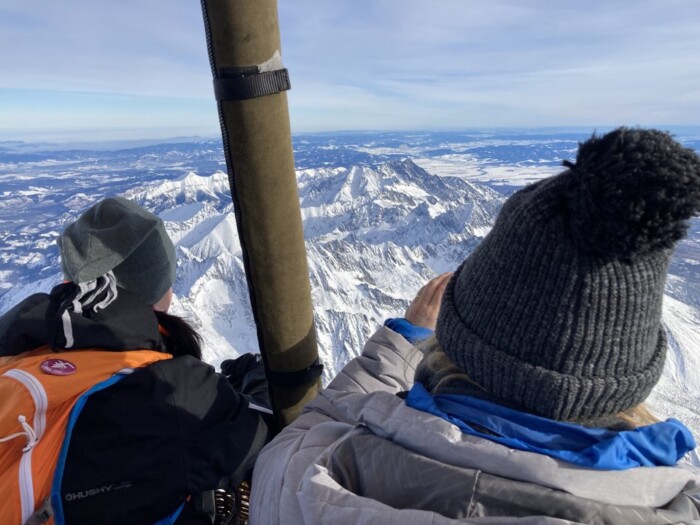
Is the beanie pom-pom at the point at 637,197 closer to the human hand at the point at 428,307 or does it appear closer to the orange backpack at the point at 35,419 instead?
the human hand at the point at 428,307

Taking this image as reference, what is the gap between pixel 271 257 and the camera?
218cm

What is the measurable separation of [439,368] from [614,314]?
1.84ft

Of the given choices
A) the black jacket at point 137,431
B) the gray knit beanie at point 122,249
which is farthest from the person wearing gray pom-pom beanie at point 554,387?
the gray knit beanie at point 122,249

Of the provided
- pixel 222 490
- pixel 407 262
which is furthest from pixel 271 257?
pixel 407 262

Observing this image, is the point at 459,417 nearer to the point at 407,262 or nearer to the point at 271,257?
the point at 271,257

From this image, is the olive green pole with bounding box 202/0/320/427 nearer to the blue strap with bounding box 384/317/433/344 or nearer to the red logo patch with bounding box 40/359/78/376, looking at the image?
the blue strap with bounding box 384/317/433/344

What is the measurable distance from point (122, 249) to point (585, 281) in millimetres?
2159

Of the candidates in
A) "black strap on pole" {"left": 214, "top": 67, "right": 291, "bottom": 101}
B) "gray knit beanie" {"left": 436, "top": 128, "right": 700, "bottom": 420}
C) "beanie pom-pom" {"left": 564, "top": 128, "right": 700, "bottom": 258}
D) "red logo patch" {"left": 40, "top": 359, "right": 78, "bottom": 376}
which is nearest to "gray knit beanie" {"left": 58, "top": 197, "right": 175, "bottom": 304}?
"red logo patch" {"left": 40, "top": 359, "right": 78, "bottom": 376}

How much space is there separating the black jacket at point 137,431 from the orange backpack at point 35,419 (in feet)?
0.17

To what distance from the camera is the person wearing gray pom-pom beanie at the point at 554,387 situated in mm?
1011

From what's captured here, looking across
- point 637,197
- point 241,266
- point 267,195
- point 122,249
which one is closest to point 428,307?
point 267,195

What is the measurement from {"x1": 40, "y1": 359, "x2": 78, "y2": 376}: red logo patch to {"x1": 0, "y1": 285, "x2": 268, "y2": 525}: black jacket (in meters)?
0.10

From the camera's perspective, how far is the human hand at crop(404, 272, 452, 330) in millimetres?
2330

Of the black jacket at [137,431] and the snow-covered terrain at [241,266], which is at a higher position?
the black jacket at [137,431]
